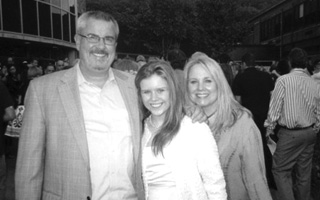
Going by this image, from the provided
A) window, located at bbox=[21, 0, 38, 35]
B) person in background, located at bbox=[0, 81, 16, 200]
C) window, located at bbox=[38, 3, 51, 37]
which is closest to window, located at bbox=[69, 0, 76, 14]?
window, located at bbox=[38, 3, 51, 37]

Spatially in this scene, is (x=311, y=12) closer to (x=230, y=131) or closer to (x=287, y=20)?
(x=287, y=20)

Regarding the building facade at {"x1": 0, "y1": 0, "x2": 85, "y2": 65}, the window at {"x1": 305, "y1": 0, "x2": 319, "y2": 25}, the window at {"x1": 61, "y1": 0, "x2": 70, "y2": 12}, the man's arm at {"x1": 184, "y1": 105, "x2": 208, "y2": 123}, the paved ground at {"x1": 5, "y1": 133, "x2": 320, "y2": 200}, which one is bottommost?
the paved ground at {"x1": 5, "y1": 133, "x2": 320, "y2": 200}

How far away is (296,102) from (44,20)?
13.3 meters

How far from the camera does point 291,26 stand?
3381 centimetres

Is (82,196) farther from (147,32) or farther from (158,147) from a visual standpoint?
(147,32)

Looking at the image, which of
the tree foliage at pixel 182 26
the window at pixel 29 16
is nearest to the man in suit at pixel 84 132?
the window at pixel 29 16

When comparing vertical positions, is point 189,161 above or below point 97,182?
above

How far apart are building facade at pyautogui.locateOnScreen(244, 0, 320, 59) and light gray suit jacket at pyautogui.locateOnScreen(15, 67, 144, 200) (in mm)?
25618

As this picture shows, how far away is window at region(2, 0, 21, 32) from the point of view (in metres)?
12.4

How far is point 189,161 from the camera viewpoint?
2.20m

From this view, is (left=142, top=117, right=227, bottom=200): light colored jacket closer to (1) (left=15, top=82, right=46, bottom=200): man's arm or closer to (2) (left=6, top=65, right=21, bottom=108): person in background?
(1) (left=15, top=82, right=46, bottom=200): man's arm

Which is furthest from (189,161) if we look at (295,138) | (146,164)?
(295,138)

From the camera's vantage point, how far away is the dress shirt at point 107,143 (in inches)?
92.3

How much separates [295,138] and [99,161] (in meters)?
3.24
